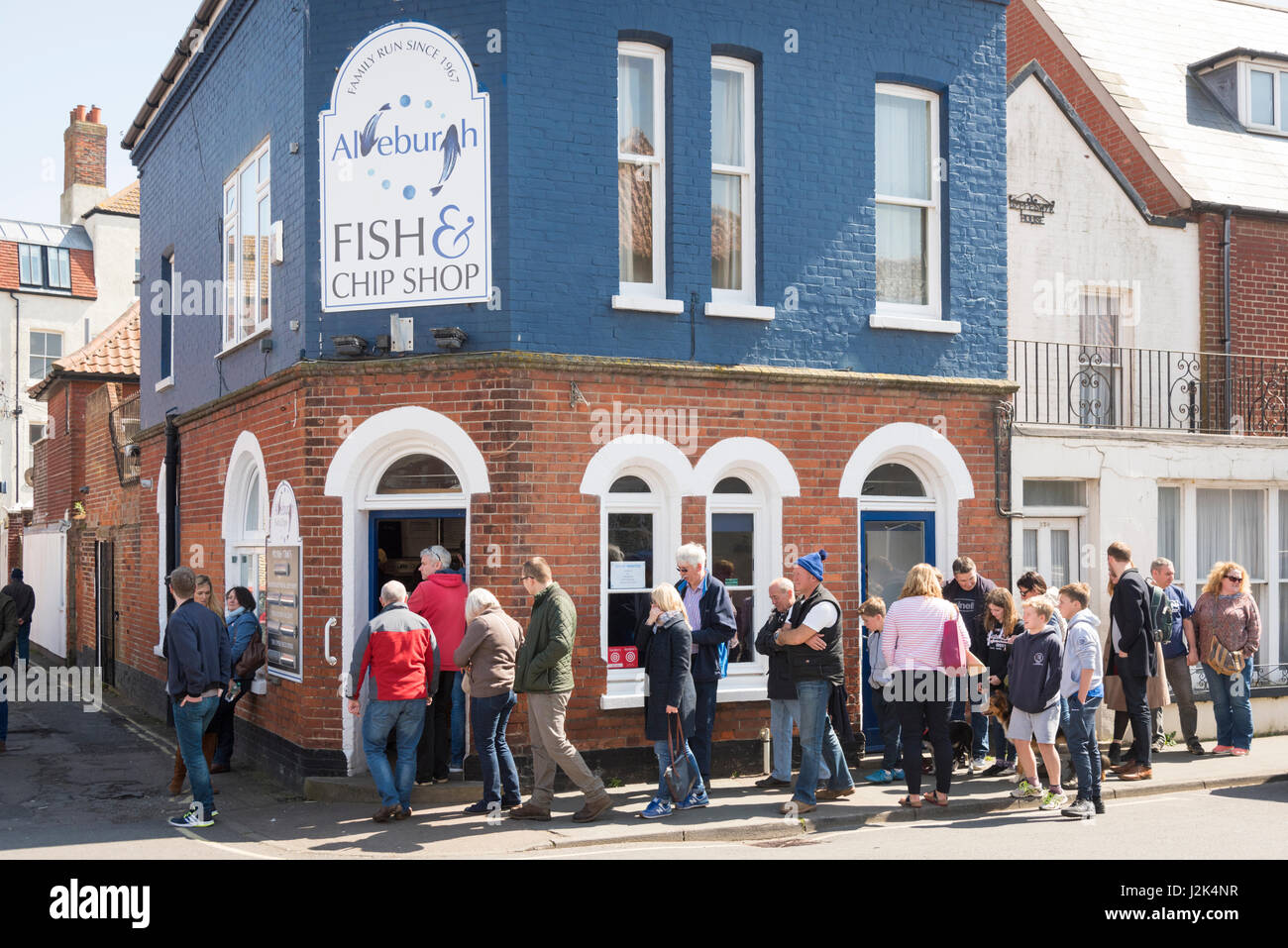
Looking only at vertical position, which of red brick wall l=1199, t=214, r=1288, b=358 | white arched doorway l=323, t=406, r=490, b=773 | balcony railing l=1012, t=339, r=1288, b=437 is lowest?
white arched doorway l=323, t=406, r=490, b=773

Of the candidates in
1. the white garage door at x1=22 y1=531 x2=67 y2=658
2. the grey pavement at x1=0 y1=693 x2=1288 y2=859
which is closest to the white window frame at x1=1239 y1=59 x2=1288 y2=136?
the grey pavement at x1=0 y1=693 x2=1288 y2=859

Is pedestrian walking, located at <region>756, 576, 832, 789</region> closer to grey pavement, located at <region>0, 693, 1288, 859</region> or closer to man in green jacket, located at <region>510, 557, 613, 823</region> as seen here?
grey pavement, located at <region>0, 693, 1288, 859</region>

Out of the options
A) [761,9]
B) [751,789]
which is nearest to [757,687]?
[751,789]

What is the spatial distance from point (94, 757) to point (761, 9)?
35.1ft

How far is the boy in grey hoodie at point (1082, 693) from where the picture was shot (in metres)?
9.68

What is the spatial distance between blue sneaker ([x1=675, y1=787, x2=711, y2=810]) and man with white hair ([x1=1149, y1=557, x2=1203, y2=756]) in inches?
226

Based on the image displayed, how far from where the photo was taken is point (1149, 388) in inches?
595

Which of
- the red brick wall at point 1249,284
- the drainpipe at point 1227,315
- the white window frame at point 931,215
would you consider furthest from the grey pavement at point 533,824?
the red brick wall at point 1249,284

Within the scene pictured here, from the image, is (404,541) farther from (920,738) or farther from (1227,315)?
(1227,315)

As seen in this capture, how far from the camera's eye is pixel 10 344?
126 ft

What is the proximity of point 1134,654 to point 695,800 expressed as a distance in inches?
175

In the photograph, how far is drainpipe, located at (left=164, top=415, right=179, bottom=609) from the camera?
1616 centimetres

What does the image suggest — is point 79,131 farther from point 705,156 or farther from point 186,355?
point 705,156

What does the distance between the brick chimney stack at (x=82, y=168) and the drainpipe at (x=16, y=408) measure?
3.84m
